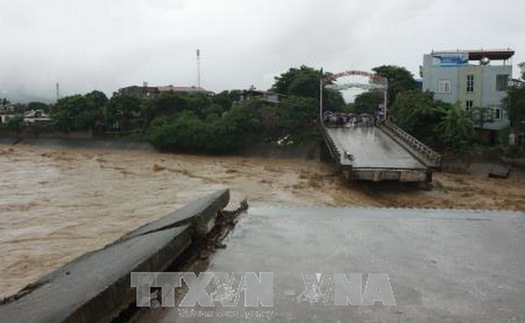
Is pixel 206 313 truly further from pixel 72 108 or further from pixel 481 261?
pixel 72 108

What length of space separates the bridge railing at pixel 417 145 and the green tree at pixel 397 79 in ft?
34.2

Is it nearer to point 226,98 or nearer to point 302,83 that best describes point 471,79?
point 302,83

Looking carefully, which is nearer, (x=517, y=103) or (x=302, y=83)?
(x=517, y=103)

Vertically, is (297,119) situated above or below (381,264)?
above

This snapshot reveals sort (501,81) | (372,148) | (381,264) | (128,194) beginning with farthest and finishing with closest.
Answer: (501,81) → (372,148) → (128,194) → (381,264)

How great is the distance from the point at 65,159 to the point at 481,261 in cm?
3752

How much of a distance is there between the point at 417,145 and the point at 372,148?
2.79 m

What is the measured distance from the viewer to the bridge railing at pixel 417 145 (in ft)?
73.8

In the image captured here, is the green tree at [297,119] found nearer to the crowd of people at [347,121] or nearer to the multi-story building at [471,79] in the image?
the crowd of people at [347,121]

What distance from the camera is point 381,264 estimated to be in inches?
187

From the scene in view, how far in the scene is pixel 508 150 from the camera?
96.4 feet

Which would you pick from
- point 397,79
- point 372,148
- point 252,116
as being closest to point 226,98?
point 252,116

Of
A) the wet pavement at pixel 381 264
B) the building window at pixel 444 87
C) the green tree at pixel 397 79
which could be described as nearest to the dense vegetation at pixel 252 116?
the green tree at pixel 397 79

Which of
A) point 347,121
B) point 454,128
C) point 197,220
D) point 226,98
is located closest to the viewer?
point 197,220
